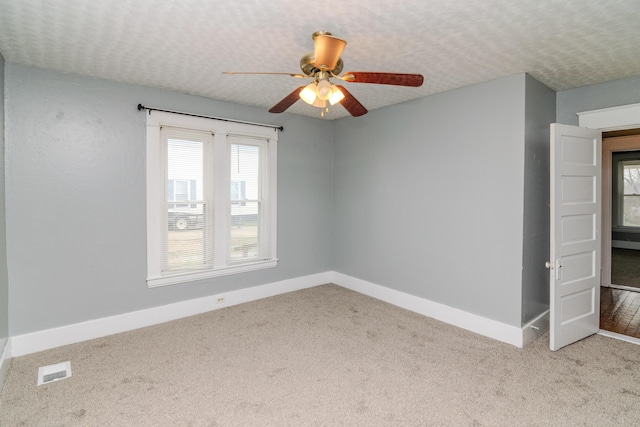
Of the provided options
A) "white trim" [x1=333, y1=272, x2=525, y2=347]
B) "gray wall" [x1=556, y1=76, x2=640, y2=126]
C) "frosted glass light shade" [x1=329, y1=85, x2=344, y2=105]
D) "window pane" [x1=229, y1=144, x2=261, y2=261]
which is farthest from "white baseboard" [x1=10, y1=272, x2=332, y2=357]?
"gray wall" [x1=556, y1=76, x2=640, y2=126]

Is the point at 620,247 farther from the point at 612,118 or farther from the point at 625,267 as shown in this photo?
the point at 612,118

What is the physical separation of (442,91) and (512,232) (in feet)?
5.36

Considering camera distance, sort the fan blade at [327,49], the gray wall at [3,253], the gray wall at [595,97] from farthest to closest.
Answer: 1. the gray wall at [595,97]
2. the gray wall at [3,253]
3. the fan blade at [327,49]

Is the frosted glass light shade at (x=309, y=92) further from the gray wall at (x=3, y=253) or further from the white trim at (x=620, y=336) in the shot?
the white trim at (x=620, y=336)

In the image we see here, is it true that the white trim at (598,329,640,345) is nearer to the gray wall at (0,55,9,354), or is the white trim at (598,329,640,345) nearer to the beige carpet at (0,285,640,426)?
the beige carpet at (0,285,640,426)

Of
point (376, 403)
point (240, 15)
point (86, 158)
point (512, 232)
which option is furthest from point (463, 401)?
point (86, 158)

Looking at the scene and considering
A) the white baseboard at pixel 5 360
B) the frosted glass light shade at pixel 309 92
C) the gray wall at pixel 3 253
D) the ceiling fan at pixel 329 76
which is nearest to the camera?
the ceiling fan at pixel 329 76

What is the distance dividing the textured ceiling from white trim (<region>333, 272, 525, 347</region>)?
237 centimetres

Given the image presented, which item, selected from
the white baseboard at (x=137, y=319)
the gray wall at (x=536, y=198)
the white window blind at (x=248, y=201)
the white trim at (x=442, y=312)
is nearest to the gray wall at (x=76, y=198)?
the white baseboard at (x=137, y=319)

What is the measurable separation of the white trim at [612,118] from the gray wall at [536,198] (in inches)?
11.3

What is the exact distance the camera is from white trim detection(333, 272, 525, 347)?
3126 mm

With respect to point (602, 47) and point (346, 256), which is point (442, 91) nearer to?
point (602, 47)

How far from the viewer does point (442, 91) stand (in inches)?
140

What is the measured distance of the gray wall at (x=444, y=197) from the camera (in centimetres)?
314
